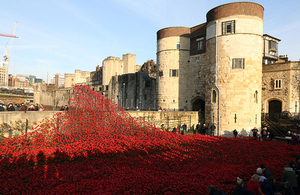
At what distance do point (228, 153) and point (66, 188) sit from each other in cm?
887

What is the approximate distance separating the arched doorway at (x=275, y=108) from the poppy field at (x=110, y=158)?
983cm

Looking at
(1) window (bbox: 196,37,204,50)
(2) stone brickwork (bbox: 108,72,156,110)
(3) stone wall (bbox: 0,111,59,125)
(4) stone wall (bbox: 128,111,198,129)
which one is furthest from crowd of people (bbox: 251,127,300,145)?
(3) stone wall (bbox: 0,111,59,125)

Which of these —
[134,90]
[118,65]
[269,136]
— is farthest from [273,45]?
[118,65]

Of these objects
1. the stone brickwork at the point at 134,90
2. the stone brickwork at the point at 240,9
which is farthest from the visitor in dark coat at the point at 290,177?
the stone brickwork at the point at 134,90

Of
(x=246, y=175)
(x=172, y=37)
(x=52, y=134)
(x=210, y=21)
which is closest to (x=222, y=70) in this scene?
(x=210, y=21)

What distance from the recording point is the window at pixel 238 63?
19359 millimetres

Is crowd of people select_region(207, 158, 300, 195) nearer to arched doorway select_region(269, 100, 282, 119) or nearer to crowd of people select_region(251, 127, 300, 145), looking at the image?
crowd of people select_region(251, 127, 300, 145)

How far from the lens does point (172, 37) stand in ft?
87.7

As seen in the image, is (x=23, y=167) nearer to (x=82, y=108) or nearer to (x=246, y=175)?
(x=82, y=108)

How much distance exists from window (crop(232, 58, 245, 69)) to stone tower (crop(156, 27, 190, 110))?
800cm

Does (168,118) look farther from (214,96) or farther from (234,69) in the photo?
(234,69)

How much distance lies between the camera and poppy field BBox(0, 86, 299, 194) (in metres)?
6.69

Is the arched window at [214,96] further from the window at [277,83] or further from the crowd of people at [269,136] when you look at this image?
the window at [277,83]

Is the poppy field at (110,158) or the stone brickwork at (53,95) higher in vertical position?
the stone brickwork at (53,95)
